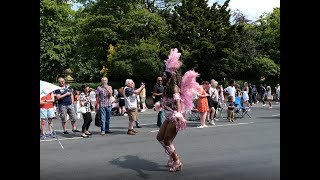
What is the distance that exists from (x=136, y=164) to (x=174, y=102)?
1674 mm

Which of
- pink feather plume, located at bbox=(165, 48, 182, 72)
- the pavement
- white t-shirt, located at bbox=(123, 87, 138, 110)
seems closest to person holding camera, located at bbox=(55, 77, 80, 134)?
the pavement

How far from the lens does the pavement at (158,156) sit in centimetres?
741

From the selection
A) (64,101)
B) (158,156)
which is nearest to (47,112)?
(64,101)

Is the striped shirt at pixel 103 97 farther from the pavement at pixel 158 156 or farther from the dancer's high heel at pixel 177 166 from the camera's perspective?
the dancer's high heel at pixel 177 166

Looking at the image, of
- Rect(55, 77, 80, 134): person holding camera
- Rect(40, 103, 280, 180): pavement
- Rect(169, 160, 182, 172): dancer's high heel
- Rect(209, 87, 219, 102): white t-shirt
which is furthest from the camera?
Rect(209, 87, 219, 102): white t-shirt

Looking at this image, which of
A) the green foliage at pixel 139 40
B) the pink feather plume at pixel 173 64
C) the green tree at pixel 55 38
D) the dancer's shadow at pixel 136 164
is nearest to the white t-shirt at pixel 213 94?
the dancer's shadow at pixel 136 164

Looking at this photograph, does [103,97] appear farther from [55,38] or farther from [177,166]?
[55,38]

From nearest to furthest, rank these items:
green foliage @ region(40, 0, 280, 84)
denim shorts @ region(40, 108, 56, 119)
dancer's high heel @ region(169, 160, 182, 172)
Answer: dancer's high heel @ region(169, 160, 182, 172) → denim shorts @ region(40, 108, 56, 119) → green foliage @ region(40, 0, 280, 84)

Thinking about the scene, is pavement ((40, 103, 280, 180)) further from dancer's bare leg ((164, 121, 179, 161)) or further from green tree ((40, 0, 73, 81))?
green tree ((40, 0, 73, 81))

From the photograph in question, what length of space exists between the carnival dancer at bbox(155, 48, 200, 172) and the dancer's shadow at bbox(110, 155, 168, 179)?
0.43m

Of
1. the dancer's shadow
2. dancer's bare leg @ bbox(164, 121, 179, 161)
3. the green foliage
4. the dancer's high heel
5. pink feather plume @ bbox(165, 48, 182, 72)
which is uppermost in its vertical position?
the green foliage

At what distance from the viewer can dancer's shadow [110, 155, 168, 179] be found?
25.6ft

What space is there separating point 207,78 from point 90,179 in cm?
Result: 3360
